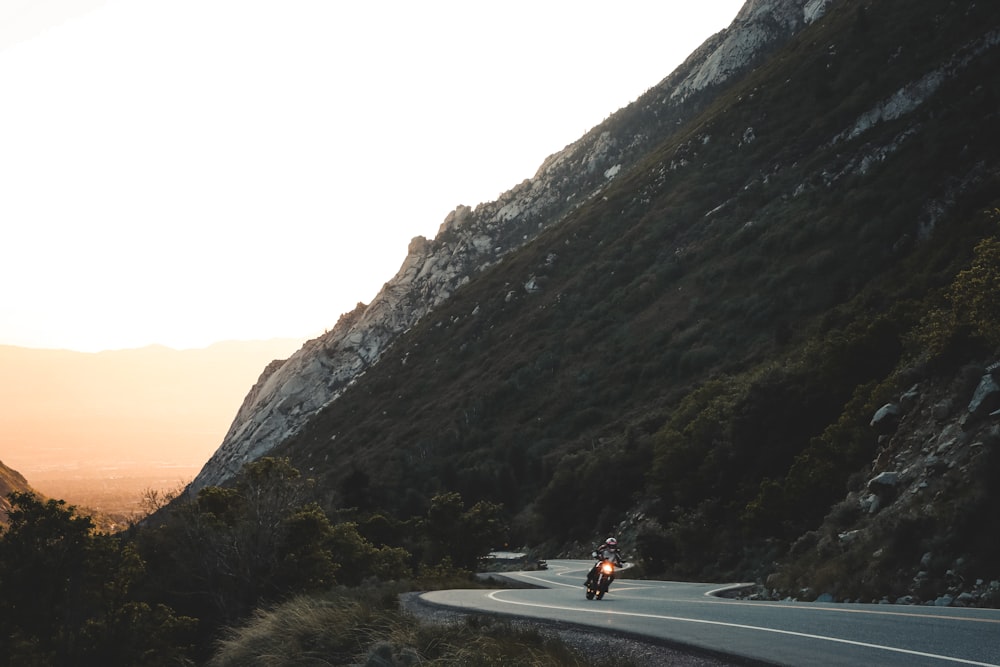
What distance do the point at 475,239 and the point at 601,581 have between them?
332 ft

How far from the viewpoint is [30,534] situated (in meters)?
21.9

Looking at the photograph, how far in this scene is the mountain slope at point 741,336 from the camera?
24.7 metres

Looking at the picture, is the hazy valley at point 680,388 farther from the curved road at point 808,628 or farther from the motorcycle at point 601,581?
the motorcycle at point 601,581

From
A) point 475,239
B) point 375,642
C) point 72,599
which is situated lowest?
point 375,642

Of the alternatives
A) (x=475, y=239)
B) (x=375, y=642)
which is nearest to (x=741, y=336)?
(x=375, y=642)

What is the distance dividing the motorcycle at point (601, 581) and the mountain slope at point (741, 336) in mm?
4012

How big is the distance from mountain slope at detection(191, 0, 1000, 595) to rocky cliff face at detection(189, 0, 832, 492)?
3.79 meters

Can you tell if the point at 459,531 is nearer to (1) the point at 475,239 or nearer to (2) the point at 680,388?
(2) the point at 680,388

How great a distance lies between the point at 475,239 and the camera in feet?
384

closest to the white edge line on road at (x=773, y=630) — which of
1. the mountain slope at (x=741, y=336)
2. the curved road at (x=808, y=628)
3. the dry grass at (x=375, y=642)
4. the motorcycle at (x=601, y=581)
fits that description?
the curved road at (x=808, y=628)

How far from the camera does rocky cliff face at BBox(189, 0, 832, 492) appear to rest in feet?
345

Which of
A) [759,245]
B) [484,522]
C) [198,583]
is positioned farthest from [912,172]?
[198,583]

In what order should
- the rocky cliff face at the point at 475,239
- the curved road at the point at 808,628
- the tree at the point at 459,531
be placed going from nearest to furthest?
the curved road at the point at 808,628 → the tree at the point at 459,531 → the rocky cliff face at the point at 475,239

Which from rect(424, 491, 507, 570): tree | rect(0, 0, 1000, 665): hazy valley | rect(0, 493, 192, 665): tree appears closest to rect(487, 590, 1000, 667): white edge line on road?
rect(0, 0, 1000, 665): hazy valley
